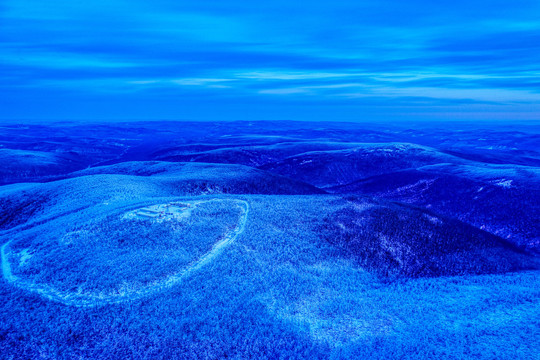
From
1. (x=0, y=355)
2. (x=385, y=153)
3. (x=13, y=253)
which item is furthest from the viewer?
(x=385, y=153)

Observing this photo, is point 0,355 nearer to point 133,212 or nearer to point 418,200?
point 133,212

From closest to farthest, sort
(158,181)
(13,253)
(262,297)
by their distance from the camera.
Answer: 1. (262,297)
2. (13,253)
3. (158,181)

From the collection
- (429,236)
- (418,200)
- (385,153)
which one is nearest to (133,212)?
(429,236)

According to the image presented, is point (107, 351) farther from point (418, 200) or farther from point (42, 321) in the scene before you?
point (418, 200)

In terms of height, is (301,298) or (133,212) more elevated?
(133,212)

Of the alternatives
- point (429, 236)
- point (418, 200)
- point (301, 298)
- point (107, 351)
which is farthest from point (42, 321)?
point (418, 200)

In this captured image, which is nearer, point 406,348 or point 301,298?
point 406,348

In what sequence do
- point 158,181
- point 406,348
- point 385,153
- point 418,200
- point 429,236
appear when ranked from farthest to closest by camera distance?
point 385,153 < point 418,200 < point 158,181 < point 429,236 < point 406,348

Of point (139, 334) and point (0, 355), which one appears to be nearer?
point (0, 355)

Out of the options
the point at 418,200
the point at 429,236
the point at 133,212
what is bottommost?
the point at 418,200
